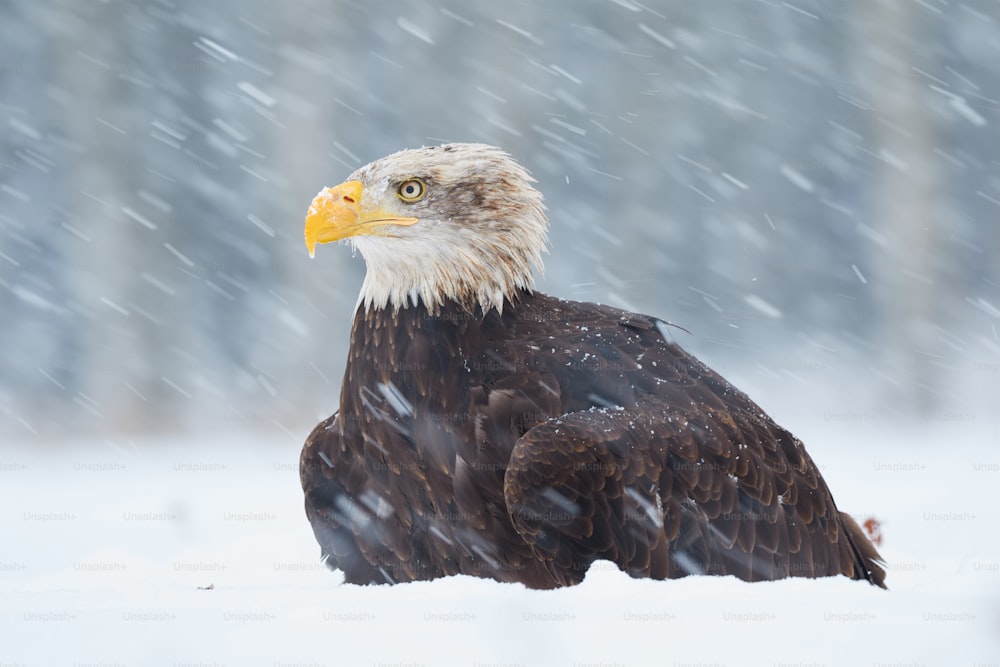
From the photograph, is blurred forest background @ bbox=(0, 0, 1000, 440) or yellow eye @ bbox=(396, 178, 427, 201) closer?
yellow eye @ bbox=(396, 178, 427, 201)

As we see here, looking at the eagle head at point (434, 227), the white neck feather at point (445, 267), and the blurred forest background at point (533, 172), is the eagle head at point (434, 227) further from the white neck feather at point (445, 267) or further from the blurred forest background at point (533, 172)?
the blurred forest background at point (533, 172)

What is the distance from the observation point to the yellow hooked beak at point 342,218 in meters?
3.86

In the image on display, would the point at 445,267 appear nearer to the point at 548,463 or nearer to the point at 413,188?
the point at 413,188

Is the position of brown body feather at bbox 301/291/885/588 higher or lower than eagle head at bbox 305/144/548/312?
lower

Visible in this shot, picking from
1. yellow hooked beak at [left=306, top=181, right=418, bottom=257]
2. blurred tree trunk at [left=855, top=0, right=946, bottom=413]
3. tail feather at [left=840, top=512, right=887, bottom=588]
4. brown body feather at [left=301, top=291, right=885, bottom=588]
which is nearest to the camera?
brown body feather at [left=301, top=291, right=885, bottom=588]

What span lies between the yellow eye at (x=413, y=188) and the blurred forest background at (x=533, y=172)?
7.11 metres

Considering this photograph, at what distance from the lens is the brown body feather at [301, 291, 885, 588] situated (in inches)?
136

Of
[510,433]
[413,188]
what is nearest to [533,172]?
[413,188]

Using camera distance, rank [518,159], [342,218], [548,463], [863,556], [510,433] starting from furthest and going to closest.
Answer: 1. [518,159]
2. [863,556]
3. [342,218]
4. [510,433]
5. [548,463]

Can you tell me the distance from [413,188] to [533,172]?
875cm

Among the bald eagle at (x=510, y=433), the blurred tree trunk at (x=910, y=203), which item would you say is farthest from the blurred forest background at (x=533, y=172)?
the bald eagle at (x=510, y=433)

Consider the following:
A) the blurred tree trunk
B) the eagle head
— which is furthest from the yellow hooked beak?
the blurred tree trunk

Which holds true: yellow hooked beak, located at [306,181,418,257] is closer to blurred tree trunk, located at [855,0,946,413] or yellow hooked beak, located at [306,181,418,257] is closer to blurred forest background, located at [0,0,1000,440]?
blurred forest background, located at [0,0,1000,440]

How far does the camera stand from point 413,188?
157 inches
